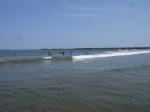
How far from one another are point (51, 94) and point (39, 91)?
0.87 metres

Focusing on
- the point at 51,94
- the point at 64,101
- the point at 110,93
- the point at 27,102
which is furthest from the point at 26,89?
the point at 110,93

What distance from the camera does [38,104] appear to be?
290 inches

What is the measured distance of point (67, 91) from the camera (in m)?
9.47

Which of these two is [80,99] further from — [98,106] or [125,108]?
[125,108]

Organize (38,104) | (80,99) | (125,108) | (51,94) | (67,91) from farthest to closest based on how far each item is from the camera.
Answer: (67,91) → (51,94) → (80,99) → (38,104) → (125,108)

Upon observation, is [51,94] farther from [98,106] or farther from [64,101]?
[98,106]

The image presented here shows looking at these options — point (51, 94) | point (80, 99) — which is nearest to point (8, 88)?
point (51, 94)

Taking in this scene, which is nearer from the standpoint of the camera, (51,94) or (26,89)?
(51,94)

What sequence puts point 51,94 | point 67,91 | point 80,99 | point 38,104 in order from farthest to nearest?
point 67,91, point 51,94, point 80,99, point 38,104

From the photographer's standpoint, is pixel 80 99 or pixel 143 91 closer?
pixel 80 99

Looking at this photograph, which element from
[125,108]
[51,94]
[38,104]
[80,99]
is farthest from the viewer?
[51,94]

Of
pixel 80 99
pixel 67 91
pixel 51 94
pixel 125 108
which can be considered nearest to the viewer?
pixel 125 108

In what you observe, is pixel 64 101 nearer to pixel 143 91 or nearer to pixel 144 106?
pixel 144 106

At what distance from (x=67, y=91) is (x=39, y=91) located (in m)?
1.32
